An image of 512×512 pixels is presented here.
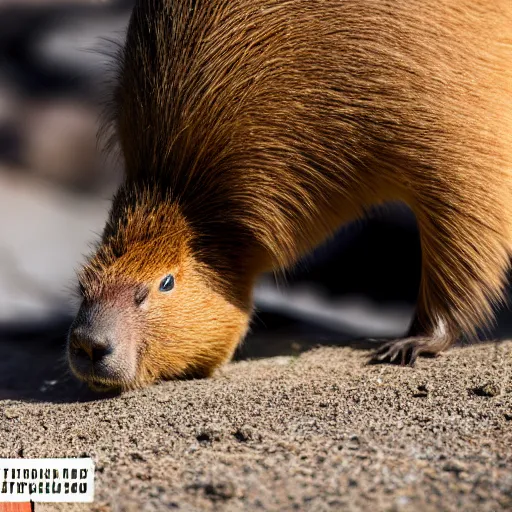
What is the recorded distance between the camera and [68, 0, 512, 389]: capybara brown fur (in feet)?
16.9

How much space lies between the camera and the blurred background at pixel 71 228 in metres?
7.70

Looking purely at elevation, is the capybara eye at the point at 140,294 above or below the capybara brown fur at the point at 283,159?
below

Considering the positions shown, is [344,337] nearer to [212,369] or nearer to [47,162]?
[212,369]

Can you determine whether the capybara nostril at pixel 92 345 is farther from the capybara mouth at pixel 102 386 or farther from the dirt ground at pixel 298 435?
the dirt ground at pixel 298 435

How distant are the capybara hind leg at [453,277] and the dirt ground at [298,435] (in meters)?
0.16

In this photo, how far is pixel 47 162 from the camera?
34.2 ft

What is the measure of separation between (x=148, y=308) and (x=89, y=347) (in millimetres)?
456

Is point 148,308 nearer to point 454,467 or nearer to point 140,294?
point 140,294

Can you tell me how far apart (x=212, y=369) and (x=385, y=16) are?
2489 mm

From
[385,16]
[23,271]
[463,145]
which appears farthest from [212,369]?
[23,271]

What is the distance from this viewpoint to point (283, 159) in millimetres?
5352

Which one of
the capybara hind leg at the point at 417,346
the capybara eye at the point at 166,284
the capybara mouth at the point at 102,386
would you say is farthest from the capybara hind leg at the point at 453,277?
the capybara mouth at the point at 102,386

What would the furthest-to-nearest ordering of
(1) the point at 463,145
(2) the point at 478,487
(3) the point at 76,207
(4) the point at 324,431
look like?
(3) the point at 76,207 < (1) the point at 463,145 < (4) the point at 324,431 < (2) the point at 478,487

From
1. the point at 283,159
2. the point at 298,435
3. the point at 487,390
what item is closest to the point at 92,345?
the point at 298,435
